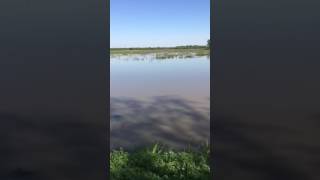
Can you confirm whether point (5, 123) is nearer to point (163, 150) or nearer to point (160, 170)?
point (160, 170)

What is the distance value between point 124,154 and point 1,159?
2.24 m

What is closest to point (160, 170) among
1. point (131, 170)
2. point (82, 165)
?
point (131, 170)

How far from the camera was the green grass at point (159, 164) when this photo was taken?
513cm

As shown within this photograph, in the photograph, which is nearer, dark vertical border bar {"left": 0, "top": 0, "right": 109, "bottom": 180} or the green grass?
dark vertical border bar {"left": 0, "top": 0, "right": 109, "bottom": 180}

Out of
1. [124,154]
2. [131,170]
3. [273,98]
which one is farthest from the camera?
[124,154]

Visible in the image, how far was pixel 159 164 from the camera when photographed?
553 centimetres

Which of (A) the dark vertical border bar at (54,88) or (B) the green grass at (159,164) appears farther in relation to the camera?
(B) the green grass at (159,164)

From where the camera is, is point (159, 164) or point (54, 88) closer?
point (54, 88)

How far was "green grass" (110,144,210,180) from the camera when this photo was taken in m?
5.13

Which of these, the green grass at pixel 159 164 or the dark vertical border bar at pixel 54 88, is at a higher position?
the dark vertical border bar at pixel 54 88

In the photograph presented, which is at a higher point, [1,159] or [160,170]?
[1,159]

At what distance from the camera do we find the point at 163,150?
6.22 m

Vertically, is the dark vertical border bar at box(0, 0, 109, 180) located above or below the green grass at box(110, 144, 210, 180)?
above

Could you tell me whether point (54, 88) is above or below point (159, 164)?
above
